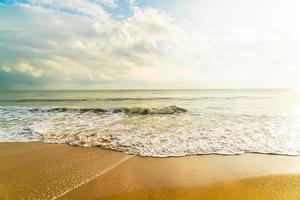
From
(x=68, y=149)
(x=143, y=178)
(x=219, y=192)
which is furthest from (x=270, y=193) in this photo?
(x=68, y=149)

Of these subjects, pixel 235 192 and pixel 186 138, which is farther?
pixel 186 138

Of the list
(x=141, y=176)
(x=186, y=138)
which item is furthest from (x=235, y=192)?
(x=186, y=138)

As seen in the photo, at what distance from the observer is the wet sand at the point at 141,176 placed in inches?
192

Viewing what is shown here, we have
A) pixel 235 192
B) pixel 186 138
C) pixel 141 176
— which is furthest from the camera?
pixel 186 138

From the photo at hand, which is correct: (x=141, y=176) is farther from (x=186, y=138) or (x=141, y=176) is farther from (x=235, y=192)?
(x=186, y=138)

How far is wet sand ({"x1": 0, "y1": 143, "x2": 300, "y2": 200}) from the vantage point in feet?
16.0

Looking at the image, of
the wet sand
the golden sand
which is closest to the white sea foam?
the wet sand

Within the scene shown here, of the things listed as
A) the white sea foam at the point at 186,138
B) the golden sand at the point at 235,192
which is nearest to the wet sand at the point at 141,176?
the golden sand at the point at 235,192

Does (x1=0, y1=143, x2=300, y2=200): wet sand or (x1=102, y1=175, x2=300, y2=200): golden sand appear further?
(x1=0, y1=143, x2=300, y2=200): wet sand

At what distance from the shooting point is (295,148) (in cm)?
790

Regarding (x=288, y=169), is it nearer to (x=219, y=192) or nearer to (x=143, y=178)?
(x=219, y=192)

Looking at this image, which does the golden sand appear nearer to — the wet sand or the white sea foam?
the wet sand

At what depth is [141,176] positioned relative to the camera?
18.9 ft

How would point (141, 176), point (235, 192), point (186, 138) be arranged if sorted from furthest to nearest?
point (186, 138) → point (141, 176) → point (235, 192)
